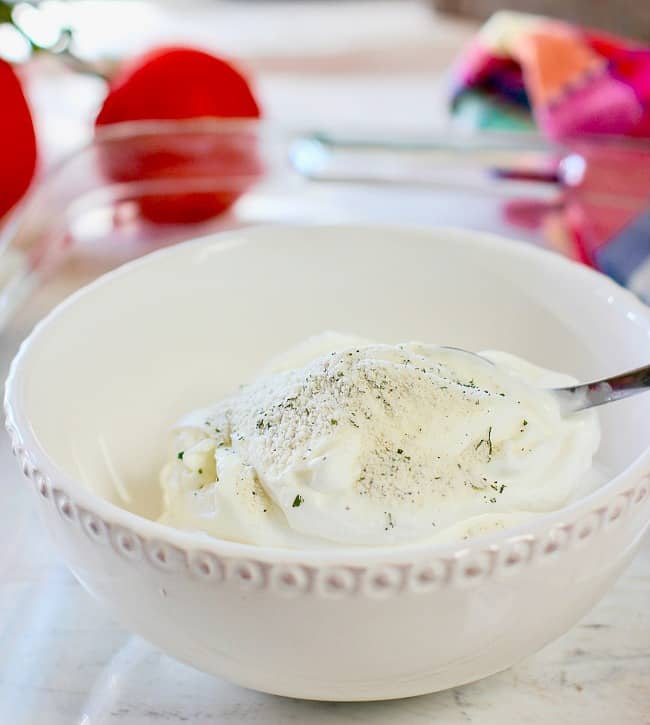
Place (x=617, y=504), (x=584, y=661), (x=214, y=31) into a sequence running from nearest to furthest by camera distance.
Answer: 1. (x=617, y=504)
2. (x=584, y=661)
3. (x=214, y=31)

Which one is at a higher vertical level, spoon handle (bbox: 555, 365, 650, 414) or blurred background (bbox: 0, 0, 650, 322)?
spoon handle (bbox: 555, 365, 650, 414)

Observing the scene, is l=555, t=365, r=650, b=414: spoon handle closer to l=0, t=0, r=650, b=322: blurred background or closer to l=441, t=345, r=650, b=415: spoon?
l=441, t=345, r=650, b=415: spoon

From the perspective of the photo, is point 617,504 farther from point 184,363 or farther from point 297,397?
point 184,363

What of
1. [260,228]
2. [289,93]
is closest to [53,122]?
[289,93]

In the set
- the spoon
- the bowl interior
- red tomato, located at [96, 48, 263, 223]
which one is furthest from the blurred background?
the spoon

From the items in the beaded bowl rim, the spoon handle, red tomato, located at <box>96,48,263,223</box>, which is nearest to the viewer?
the beaded bowl rim

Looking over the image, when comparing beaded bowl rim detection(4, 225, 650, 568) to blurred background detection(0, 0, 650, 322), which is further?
blurred background detection(0, 0, 650, 322)

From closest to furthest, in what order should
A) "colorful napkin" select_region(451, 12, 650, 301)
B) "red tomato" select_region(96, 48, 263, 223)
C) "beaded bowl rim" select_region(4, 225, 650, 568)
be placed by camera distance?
"beaded bowl rim" select_region(4, 225, 650, 568), "colorful napkin" select_region(451, 12, 650, 301), "red tomato" select_region(96, 48, 263, 223)

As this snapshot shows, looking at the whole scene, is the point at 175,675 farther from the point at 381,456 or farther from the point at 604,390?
the point at 604,390
